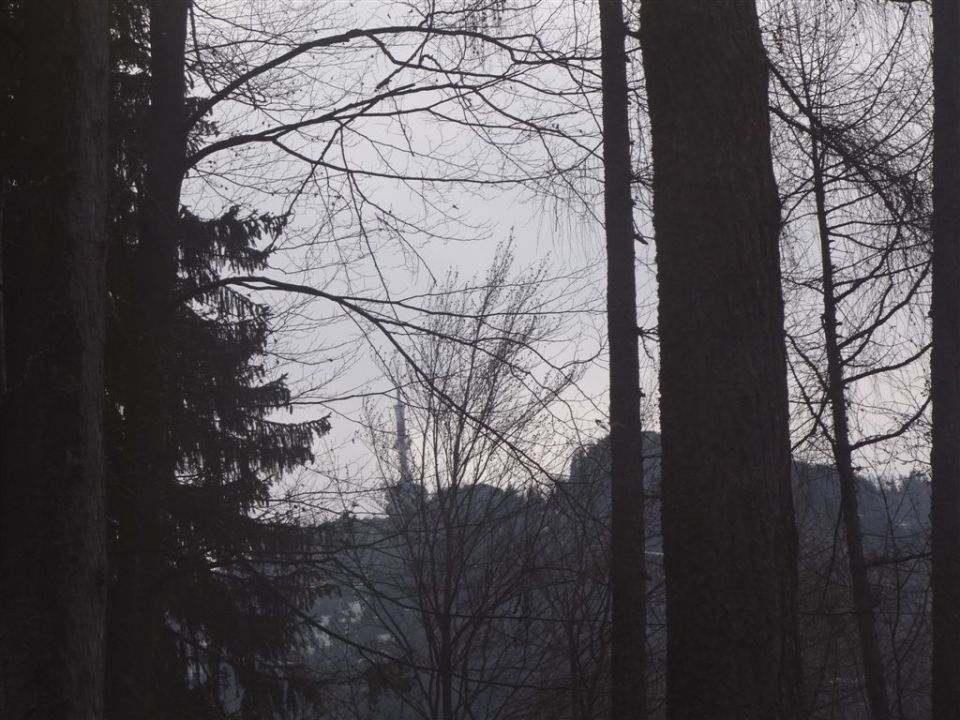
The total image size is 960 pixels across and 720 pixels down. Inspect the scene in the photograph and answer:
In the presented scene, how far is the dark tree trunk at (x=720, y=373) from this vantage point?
3.81m

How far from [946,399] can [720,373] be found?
213 inches

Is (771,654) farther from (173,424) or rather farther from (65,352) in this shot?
(173,424)

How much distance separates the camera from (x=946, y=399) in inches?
336

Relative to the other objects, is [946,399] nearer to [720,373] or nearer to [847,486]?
[847,486]

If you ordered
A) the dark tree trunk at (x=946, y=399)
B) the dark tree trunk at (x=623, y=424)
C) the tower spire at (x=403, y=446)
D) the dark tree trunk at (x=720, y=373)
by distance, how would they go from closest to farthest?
the dark tree trunk at (x=720, y=373) → the dark tree trunk at (x=623, y=424) → the dark tree trunk at (x=946, y=399) → the tower spire at (x=403, y=446)

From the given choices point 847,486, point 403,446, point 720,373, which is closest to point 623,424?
point 720,373

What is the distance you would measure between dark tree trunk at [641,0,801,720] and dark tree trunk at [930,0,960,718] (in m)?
4.91

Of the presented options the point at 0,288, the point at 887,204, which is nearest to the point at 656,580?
the point at 887,204

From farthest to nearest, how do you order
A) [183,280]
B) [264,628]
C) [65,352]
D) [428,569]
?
[428,569]
[264,628]
[183,280]
[65,352]

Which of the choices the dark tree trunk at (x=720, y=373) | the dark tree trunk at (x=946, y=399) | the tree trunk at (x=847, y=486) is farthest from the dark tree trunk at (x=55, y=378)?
the tree trunk at (x=847, y=486)

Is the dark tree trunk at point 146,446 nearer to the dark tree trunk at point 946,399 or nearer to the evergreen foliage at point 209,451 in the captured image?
the evergreen foliage at point 209,451

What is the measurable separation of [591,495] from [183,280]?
15.5 ft

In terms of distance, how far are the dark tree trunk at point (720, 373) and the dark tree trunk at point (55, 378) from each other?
2.54 m

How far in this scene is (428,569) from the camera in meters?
13.5
